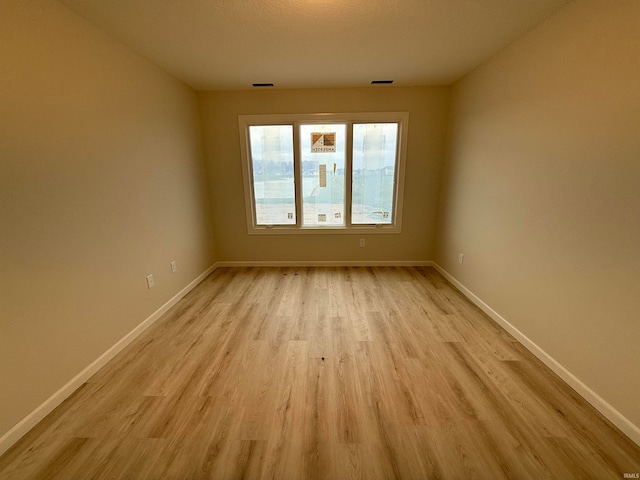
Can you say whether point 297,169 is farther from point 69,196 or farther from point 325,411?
point 325,411

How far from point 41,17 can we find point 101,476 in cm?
249

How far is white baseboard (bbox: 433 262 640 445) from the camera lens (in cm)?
132

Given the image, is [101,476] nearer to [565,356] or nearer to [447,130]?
[565,356]

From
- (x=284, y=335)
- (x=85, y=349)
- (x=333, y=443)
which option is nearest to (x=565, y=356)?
(x=333, y=443)

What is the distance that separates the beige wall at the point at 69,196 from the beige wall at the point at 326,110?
93 cm

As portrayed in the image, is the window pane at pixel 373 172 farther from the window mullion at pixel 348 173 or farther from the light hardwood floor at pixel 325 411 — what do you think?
the light hardwood floor at pixel 325 411

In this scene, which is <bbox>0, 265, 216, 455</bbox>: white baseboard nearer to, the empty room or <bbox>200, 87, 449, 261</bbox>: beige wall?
the empty room

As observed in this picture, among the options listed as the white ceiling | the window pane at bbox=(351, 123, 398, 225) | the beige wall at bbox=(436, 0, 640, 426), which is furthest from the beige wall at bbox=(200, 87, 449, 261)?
the beige wall at bbox=(436, 0, 640, 426)

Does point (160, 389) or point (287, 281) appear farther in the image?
point (287, 281)

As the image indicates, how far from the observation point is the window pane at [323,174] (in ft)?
11.4

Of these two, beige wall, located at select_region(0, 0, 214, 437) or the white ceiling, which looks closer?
beige wall, located at select_region(0, 0, 214, 437)

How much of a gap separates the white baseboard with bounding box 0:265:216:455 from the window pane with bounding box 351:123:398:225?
109 inches

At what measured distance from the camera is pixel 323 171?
3.58 meters

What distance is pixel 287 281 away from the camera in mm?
3334
